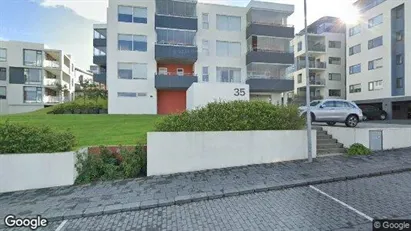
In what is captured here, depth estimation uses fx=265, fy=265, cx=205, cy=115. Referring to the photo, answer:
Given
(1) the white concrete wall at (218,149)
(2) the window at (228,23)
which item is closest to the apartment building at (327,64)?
(2) the window at (228,23)

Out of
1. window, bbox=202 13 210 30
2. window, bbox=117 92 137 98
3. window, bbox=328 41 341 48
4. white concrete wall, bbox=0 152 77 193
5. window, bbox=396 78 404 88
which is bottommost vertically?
white concrete wall, bbox=0 152 77 193

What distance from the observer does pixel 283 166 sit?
912cm

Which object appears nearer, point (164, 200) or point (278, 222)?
point (278, 222)

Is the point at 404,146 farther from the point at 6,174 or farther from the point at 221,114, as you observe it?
the point at 6,174

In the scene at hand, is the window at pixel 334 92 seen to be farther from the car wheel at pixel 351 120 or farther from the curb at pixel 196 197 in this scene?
the curb at pixel 196 197

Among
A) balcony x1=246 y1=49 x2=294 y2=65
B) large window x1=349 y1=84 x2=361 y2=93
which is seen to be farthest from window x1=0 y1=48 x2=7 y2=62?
large window x1=349 y1=84 x2=361 y2=93

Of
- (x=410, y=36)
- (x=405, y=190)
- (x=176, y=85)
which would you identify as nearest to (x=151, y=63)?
(x=176, y=85)

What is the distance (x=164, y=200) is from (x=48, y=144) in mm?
4445

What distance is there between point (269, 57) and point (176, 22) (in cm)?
1034

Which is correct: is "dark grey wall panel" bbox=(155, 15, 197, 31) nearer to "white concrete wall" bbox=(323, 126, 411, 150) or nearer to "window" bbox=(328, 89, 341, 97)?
"white concrete wall" bbox=(323, 126, 411, 150)

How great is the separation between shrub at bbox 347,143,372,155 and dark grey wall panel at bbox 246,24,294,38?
19.9 metres

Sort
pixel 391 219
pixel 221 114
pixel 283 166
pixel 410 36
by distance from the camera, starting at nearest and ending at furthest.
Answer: pixel 391 219
pixel 283 166
pixel 221 114
pixel 410 36

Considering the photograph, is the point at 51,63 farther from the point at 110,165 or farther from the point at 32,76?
the point at 110,165

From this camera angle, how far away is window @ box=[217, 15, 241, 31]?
96.6 ft
